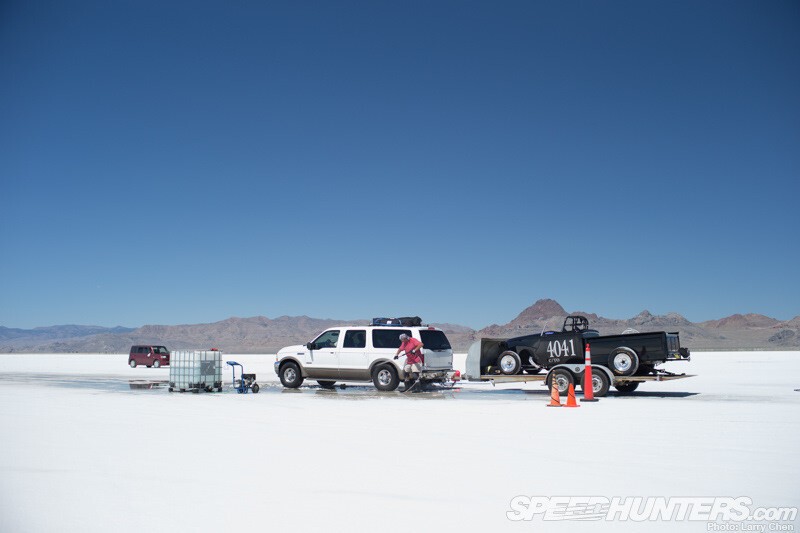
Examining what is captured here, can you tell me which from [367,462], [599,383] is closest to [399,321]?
[599,383]

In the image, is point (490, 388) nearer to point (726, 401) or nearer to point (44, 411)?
point (726, 401)

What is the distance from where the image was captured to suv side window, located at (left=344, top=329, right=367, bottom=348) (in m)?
21.4

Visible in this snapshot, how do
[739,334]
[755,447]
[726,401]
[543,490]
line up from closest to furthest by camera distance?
[543,490], [755,447], [726,401], [739,334]

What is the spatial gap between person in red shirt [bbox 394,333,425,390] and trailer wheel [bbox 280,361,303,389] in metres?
3.65

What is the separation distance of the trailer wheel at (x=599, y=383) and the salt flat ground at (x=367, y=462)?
7.45 feet

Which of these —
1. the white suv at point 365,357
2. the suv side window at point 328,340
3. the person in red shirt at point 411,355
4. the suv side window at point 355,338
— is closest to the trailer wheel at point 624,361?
the white suv at point 365,357

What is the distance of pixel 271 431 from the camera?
483 inches

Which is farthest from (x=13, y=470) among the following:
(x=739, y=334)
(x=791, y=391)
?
(x=739, y=334)

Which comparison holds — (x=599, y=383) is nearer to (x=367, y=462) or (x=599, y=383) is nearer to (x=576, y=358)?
(x=576, y=358)

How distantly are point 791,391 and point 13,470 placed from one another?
2060cm

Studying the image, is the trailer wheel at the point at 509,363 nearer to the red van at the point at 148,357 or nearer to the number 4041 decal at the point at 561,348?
the number 4041 decal at the point at 561,348

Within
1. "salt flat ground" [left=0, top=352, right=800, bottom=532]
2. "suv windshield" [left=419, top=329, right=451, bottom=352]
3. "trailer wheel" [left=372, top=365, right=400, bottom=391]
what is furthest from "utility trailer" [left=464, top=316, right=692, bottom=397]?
"salt flat ground" [left=0, top=352, right=800, bottom=532]

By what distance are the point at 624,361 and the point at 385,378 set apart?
254 inches

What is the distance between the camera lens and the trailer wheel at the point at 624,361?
18656mm
